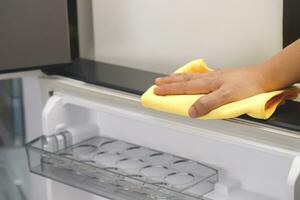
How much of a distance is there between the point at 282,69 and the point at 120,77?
0.39 meters

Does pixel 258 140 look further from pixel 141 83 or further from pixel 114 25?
pixel 114 25

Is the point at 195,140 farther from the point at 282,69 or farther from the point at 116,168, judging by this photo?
the point at 282,69

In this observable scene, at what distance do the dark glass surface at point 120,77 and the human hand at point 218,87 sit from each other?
0.04m

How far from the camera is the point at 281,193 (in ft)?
3.25

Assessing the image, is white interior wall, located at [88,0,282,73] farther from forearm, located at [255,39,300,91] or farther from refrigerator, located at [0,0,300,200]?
forearm, located at [255,39,300,91]

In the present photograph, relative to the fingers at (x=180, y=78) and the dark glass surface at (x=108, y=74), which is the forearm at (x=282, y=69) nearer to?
the fingers at (x=180, y=78)

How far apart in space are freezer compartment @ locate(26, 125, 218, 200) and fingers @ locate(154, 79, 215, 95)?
0.55 feet

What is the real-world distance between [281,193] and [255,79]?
22 cm

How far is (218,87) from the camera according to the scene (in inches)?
36.5

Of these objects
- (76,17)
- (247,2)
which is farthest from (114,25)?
(247,2)

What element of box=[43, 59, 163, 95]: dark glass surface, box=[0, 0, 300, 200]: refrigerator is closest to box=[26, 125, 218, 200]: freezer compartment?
box=[0, 0, 300, 200]: refrigerator

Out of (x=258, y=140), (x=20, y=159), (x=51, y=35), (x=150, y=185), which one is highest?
(x=51, y=35)

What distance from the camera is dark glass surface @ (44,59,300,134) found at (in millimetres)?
899

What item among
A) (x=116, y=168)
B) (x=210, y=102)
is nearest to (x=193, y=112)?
(x=210, y=102)
